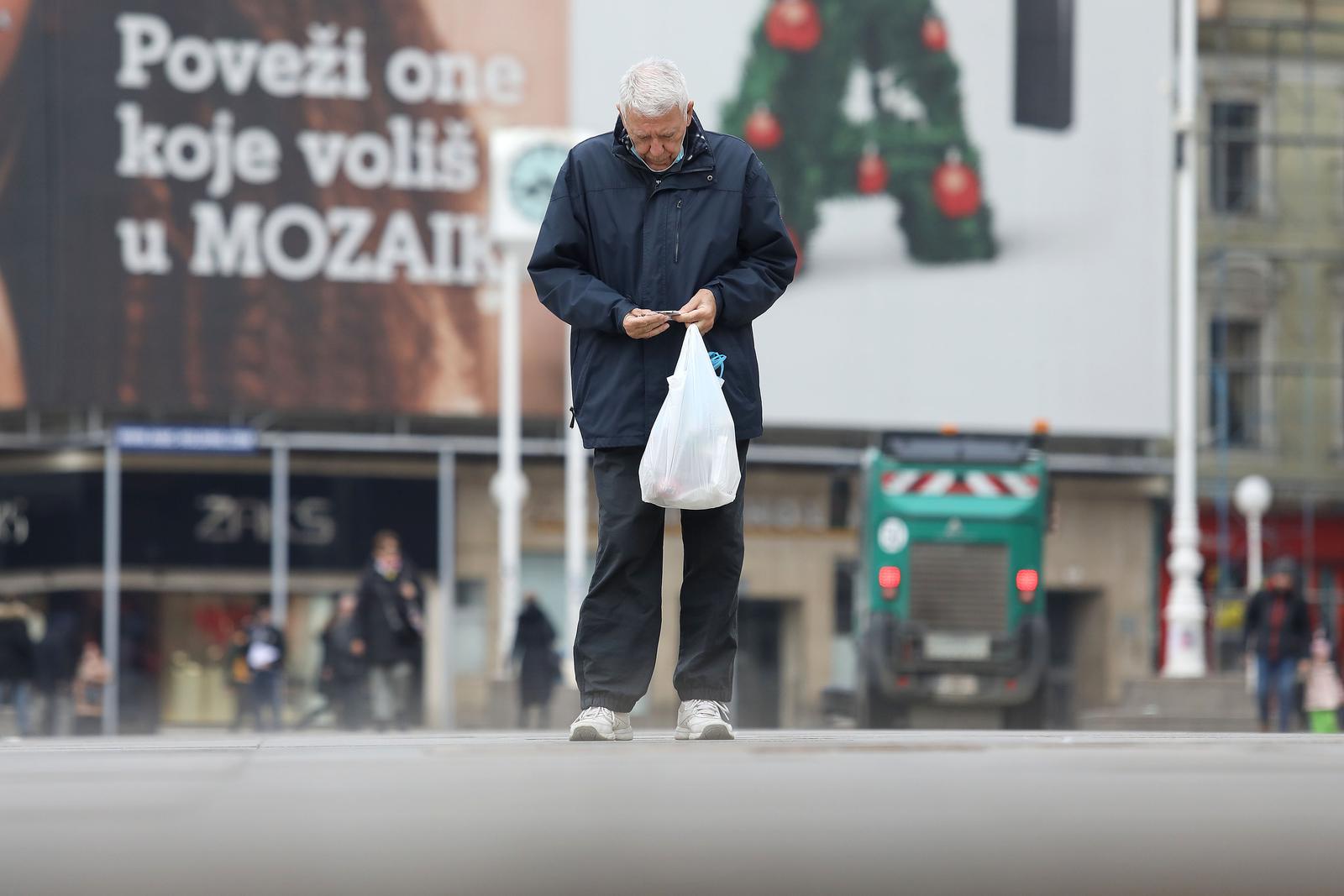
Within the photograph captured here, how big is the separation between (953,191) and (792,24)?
11.7ft

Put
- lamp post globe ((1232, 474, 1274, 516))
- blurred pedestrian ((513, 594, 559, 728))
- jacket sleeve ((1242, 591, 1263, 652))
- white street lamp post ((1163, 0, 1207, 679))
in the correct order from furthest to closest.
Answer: lamp post globe ((1232, 474, 1274, 516)), white street lamp post ((1163, 0, 1207, 679)), blurred pedestrian ((513, 594, 559, 728)), jacket sleeve ((1242, 591, 1263, 652))

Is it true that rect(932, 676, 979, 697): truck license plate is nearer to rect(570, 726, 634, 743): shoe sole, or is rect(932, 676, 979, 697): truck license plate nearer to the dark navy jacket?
the dark navy jacket

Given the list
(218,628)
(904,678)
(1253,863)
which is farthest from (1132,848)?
(218,628)

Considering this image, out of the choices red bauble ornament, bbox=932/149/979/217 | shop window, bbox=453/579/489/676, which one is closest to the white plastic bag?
shop window, bbox=453/579/489/676

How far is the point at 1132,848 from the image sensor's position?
8.12ft

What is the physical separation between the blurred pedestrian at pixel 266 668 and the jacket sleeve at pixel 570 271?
2103 cm

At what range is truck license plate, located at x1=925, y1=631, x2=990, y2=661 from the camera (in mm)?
21266

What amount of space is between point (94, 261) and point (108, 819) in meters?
31.9

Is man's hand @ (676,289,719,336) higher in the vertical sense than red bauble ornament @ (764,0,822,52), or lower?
lower

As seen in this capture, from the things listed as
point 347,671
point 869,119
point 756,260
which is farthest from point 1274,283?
point 756,260

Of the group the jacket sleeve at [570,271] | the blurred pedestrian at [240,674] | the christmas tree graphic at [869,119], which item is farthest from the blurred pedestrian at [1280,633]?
the jacket sleeve at [570,271]

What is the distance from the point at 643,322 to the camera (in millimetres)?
5016

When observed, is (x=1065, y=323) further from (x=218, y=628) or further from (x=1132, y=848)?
(x=1132, y=848)

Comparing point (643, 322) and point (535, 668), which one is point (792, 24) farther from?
point (643, 322)
